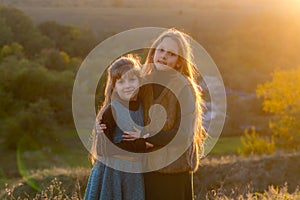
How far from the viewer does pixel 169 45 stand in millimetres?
3699

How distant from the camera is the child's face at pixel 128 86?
3.55m

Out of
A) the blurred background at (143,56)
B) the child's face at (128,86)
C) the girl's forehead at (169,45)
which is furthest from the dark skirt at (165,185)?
the blurred background at (143,56)

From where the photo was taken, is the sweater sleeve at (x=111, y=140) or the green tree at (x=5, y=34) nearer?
the sweater sleeve at (x=111, y=140)

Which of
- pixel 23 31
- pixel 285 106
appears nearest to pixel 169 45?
pixel 285 106

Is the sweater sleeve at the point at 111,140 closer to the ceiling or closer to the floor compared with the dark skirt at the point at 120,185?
closer to the ceiling

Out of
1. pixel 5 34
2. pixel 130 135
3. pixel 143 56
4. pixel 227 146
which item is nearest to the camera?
pixel 130 135

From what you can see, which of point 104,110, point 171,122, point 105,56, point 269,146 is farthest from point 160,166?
point 105,56

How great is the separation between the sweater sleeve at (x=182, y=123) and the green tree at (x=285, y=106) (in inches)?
1381

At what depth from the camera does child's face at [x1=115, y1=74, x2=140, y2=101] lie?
3.55 m

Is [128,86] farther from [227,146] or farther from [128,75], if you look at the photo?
[227,146]

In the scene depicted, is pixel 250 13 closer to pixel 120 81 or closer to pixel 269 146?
pixel 269 146

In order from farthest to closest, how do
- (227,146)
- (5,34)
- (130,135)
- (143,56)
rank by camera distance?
(5,34) → (227,146) → (143,56) → (130,135)

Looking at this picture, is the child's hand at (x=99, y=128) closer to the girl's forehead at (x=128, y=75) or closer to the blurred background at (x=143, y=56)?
the girl's forehead at (x=128, y=75)

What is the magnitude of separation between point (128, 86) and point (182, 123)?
0.44 meters
